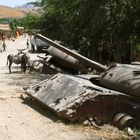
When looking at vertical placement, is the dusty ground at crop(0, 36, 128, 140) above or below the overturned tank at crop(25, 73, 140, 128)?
below

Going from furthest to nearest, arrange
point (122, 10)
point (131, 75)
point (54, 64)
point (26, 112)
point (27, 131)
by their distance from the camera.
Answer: point (54, 64)
point (122, 10)
point (26, 112)
point (131, 75)
point (27, 131)

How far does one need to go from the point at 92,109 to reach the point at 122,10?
6.67 meters

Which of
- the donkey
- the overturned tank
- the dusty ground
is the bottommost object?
the donkey

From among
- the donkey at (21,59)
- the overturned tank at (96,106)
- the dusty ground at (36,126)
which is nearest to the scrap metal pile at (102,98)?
the overturned tank at (96,106)

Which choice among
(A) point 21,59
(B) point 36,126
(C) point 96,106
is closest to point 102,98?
(C) point 96,106

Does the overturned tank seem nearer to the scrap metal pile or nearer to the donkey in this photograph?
the scrap metal pile

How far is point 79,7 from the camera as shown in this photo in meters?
17.4

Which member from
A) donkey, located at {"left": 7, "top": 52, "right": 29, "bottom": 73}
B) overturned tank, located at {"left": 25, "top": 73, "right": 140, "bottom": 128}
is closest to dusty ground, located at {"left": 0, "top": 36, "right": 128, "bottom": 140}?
overturned tank, located at {"left": 25, "top": 73, "right": 140, "bottom": 128}

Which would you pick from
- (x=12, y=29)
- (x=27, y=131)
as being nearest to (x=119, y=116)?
(x=27, y=131)

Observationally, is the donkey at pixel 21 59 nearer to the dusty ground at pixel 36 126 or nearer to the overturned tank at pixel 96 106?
the dusty ground at pixel 36 126

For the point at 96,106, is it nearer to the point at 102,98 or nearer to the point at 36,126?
the point at 102,98

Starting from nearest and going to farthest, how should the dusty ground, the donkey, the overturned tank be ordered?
1. the dusty ground
2. the overturned tank
3. the donkey

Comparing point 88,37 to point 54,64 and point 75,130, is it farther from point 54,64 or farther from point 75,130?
point 75,130

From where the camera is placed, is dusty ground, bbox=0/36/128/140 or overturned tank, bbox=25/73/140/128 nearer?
dusty ground, bbox=0/36/128/140
